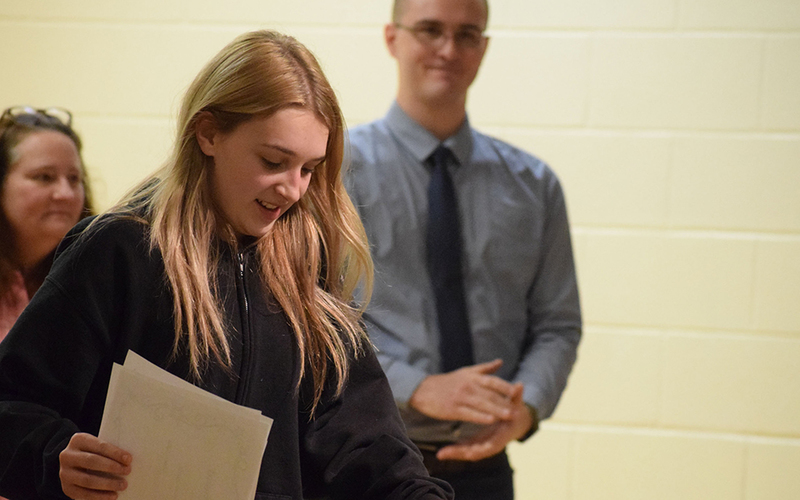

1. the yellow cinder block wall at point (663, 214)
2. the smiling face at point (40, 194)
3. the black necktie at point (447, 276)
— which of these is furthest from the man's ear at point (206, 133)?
the yellow cinder block wall at point (663, 214)

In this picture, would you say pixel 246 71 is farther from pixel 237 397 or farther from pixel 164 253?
pixel 237 397

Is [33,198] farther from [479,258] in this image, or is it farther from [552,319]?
[552,319]

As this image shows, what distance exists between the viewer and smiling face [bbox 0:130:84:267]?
1.71 metres

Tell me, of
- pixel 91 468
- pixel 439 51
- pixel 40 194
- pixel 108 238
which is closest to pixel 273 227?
pixel 108 238

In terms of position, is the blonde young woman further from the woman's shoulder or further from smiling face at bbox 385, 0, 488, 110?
smiling face at bbox 385, 0, 488, 110

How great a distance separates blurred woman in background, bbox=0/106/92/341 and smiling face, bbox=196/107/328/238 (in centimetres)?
76

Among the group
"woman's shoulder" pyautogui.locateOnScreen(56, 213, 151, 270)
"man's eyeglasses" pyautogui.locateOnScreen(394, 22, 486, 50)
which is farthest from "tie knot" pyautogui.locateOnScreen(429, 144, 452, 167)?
"woman's shoulder" pyautogui.locateOnScreen(56, 213, 151, 270)

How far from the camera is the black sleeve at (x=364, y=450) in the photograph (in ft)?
3.52

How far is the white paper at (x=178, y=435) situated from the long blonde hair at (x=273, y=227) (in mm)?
91

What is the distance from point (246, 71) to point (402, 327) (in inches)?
36.6

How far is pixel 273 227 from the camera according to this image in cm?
116

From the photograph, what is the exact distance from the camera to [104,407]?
0.97 meters

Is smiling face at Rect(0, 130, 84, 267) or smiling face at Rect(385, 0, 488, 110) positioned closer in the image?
smiling face at Rect(0, 130, 84, 267)

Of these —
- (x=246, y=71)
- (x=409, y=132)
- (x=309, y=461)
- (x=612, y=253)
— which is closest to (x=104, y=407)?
(x=309, y=461)
